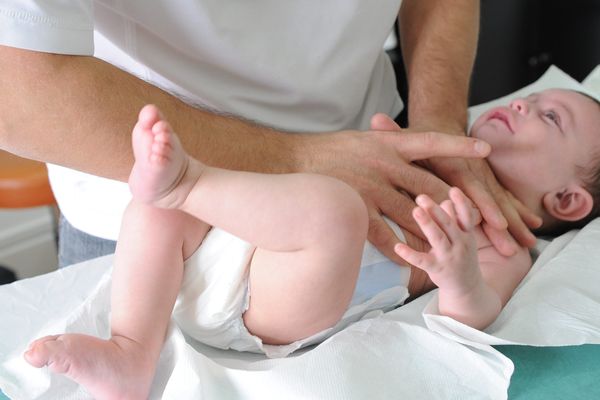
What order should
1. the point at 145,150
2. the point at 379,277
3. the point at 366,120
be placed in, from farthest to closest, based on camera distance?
the point at 366,120, the point at 379,277, the point at 145,150

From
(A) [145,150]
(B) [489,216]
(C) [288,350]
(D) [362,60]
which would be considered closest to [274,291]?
(C) [288,350]

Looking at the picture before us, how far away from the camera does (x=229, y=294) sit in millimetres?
952

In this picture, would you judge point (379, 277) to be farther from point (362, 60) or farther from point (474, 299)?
point (362, 60)

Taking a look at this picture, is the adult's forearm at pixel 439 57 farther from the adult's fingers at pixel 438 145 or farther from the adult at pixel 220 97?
the adult's fingers at pixel 438 145

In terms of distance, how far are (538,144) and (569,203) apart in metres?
0.12

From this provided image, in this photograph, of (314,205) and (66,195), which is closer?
(314,205)

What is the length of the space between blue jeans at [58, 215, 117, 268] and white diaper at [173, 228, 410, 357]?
1.18 ft

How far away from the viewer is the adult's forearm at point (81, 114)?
92cm

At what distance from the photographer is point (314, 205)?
0.87m

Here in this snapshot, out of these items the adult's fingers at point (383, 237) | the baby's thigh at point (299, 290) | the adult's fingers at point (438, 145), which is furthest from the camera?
the adult's fingers at point (438, 145)

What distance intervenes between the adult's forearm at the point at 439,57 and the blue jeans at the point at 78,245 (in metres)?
0.58

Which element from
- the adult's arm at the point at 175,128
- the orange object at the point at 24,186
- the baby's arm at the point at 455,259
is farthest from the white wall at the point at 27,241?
the baby's arm at the point at 455,259

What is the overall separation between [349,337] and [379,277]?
12 centimetres

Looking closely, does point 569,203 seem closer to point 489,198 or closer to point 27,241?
point 489,198
